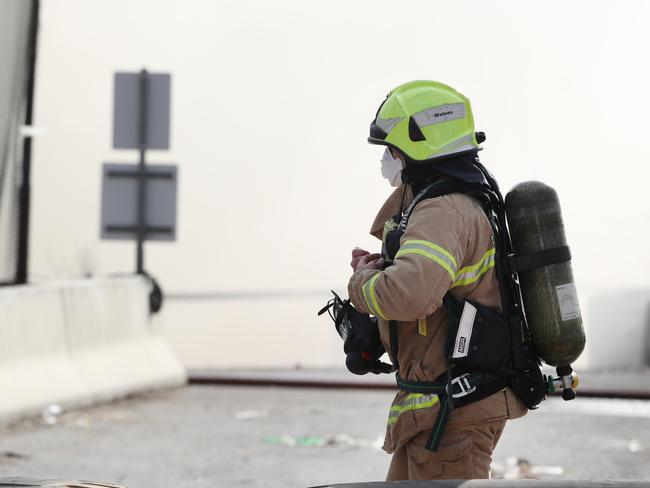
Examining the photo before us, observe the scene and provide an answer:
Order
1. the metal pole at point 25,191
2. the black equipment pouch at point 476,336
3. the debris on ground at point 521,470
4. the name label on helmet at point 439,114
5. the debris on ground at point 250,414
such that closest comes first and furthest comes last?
1. the black equipment pouch at point 476,336
2. the name label on helmet at point 439,114
3. the debris on ground at point 521,470
4. the debris on ground at point 250,414
5. the metal pole at point 25,191

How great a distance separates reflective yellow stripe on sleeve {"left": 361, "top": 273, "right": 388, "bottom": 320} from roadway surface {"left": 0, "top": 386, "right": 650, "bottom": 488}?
291 centimetres

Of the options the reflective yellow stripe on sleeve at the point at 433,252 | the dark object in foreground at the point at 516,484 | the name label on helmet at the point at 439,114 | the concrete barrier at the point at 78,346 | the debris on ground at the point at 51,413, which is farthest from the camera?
the concrete barrier at the point at 78,346

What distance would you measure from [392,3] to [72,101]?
3117 mm

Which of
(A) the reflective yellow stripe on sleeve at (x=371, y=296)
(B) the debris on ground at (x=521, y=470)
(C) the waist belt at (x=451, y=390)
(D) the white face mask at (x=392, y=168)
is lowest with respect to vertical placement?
(B) the debris on ground at (x=521, y=470)

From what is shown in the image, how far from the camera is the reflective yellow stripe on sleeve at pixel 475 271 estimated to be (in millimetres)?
3625

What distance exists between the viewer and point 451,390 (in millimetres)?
3598

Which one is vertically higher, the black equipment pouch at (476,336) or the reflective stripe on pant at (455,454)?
the black equipment pouch at (476,336)

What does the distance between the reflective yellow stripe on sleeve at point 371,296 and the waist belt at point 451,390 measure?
0.28 m

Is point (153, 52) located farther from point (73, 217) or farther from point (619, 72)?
Result: point (619, 72)

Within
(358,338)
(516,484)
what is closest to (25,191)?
(358,338)

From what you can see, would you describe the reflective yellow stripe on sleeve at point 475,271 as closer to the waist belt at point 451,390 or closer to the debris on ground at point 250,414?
the waist belt at point 451,390

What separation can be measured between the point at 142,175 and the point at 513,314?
702 cm

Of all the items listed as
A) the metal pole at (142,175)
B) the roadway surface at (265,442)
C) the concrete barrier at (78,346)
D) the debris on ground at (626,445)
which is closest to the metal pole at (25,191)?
the concrete barrier at (78,346)

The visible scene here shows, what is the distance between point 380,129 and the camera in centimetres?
375
